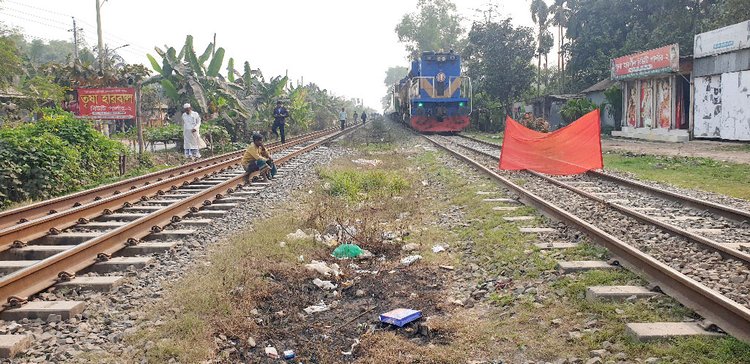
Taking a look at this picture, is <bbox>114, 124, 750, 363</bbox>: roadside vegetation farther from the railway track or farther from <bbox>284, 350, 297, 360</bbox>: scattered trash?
the railway track

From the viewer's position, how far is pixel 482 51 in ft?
115

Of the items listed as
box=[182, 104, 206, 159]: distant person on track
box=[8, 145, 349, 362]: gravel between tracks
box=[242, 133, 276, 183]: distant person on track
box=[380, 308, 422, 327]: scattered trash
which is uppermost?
box=[182, 104, 206, 159]: distant person on track

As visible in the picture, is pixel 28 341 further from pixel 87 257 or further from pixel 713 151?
pixel 713 151

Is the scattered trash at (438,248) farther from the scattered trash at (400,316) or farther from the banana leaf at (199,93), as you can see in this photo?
the banana leaf at (199,93)

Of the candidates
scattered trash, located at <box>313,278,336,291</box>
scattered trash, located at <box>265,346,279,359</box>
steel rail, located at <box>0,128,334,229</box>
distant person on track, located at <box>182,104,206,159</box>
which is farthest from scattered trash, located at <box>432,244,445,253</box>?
distant person on track, located at <box>182,104,206,159</box>

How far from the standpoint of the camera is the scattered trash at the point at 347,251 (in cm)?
635

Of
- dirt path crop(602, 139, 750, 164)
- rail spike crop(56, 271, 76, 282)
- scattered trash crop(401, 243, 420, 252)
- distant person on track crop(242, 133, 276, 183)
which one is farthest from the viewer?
dirt path crop(602, 139, 750, 164)

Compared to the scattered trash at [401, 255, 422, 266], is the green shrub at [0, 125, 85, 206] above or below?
above

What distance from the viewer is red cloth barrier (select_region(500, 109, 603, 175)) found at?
12.4 metres

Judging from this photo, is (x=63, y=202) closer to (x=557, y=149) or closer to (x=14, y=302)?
(x=14, y=302)

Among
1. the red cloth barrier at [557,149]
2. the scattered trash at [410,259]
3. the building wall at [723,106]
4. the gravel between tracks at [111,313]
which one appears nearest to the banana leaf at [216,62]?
the red cloth barrier at [557,149]

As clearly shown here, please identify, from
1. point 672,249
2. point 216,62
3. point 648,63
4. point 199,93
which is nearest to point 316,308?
point 672,249

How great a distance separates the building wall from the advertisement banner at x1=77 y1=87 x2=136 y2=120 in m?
19.2

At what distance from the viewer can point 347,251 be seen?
6.40 m
